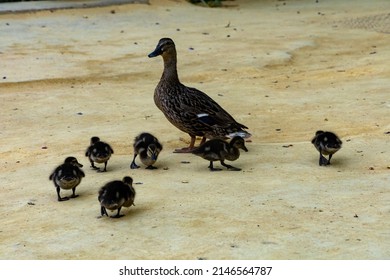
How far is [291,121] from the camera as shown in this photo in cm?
1097

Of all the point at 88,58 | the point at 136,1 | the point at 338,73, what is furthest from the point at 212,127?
the point at 136,1

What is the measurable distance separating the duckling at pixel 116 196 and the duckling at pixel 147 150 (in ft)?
4.99

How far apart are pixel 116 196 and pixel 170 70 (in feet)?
11.3

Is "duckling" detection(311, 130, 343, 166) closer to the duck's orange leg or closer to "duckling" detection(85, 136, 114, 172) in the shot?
the duck's orange leg

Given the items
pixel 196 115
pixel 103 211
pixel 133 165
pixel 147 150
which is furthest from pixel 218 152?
pixel 103 211

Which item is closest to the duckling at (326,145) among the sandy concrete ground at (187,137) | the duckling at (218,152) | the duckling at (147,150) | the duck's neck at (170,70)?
the sandy concrete ground at (187,137)


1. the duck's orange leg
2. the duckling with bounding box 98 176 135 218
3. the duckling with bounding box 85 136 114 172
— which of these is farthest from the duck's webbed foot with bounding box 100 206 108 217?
the duck's orange leg

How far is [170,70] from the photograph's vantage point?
1022 cm

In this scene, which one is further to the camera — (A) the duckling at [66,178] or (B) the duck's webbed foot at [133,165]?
(B) the duck's webbed foot at [133,165]

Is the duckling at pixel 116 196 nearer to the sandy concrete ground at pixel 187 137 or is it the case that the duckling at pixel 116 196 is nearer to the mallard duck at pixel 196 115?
the sandy concrete ground at pixel 187 137

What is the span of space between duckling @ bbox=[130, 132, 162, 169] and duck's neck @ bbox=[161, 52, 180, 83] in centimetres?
120

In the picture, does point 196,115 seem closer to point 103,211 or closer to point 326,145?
point 326,145

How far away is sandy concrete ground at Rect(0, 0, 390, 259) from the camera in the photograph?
21.2ft

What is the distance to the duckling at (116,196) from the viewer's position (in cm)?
698
